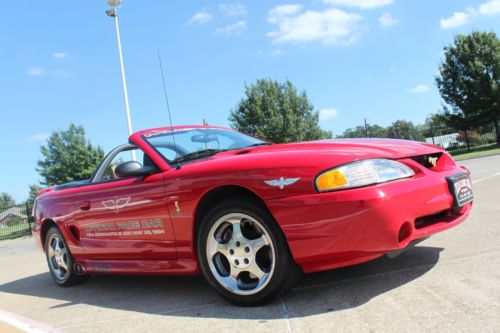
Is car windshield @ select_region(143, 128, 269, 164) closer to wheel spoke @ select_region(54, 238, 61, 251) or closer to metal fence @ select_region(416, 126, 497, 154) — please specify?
wheel spoke @ select_region(54, 238, 61, 251)

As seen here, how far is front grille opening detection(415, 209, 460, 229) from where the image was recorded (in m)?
2.76

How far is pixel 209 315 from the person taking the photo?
2.90m

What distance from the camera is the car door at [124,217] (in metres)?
3.37

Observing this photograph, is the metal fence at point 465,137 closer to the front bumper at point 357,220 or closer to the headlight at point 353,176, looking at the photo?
the front bumper at point 357,220

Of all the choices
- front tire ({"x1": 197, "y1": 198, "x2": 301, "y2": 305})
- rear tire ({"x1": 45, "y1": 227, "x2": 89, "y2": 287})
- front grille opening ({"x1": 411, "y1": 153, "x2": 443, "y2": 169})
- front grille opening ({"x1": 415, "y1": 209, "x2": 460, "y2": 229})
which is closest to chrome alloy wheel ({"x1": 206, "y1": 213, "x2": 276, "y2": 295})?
front tire ({"x1": 197, "y1": 198, "x2": 301, "y2": 305})

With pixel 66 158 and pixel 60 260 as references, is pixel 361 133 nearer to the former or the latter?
pixel 66 158

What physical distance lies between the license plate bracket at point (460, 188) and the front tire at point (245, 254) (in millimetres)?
1158

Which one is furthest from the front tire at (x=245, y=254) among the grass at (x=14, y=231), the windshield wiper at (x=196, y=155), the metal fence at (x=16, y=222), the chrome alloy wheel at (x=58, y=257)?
the grass at (x=14, y=231)

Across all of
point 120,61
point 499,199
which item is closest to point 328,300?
point 499,199

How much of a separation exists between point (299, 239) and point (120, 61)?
53.4ft

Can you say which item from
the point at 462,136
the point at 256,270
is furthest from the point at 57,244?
the point at 462,136

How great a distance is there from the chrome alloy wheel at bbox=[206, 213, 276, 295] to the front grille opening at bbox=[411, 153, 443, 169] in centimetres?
121

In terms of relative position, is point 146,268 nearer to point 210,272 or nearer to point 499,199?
point 210,272

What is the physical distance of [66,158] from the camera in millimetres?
27172
